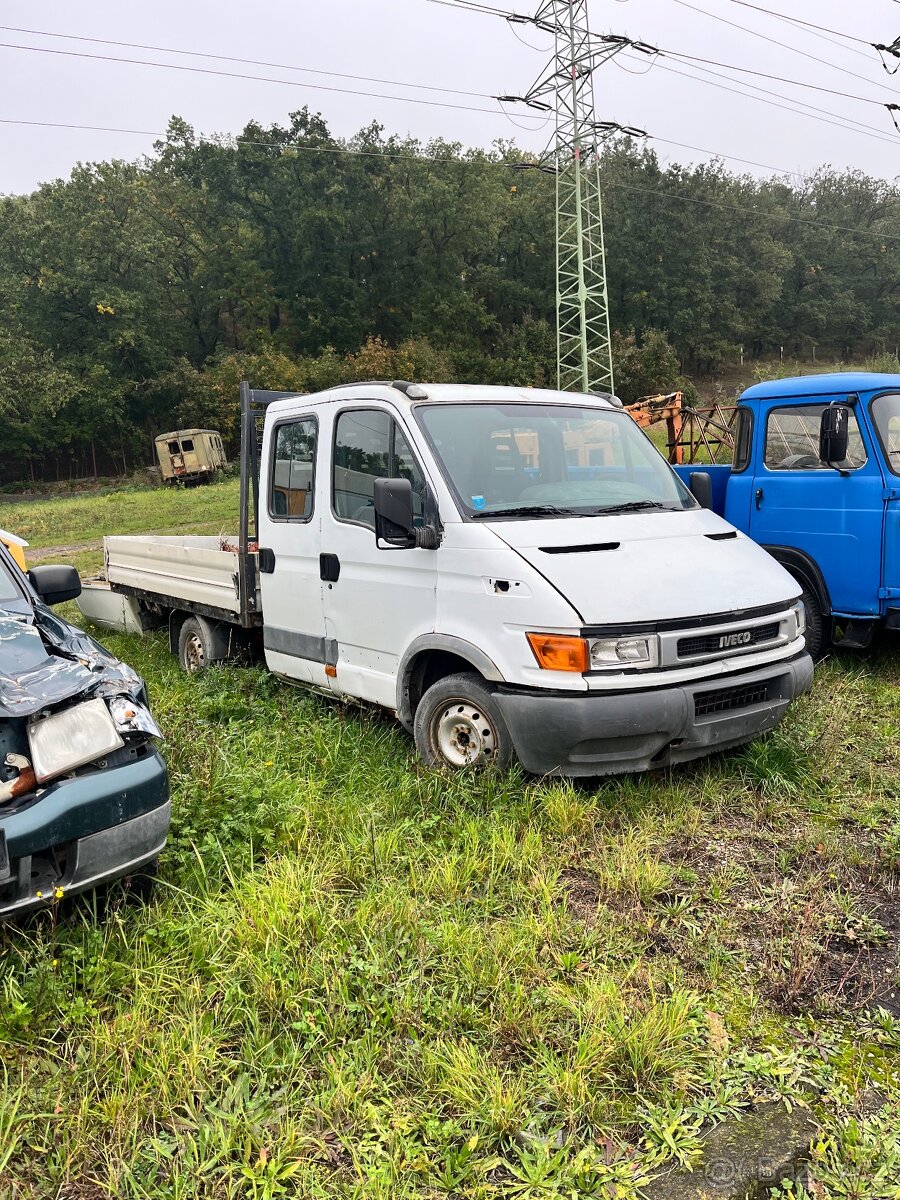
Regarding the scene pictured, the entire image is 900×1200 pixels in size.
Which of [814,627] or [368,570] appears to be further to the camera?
[814,627]

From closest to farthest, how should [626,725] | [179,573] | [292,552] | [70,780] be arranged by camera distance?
[70,780] → [626,725] → [292,552] → [179,573]

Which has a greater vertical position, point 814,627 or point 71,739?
point 71,739

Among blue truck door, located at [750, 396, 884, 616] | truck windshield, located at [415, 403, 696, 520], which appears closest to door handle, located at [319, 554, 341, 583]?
truck windshield, located at [415, 403, 696, 520]

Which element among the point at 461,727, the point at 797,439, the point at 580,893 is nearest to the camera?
the point at 580,893

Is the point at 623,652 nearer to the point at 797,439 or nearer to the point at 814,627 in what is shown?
the point at 814,627

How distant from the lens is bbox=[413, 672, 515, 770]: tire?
3.94m

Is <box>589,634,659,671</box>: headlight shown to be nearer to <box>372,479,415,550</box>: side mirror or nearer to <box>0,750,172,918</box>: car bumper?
<box>372,479,415,550</box>: side mirror

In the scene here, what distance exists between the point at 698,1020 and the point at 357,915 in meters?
1.24

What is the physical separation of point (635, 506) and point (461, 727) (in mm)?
1600

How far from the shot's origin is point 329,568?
5055 mm

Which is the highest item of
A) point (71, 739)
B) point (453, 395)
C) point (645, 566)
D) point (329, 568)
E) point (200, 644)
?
point (453, 395)

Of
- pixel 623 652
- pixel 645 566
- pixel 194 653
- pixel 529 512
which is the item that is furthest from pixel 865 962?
pixel 194 653

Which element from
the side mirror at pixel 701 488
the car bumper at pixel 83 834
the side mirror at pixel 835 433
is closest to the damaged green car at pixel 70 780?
the car bumper at pixel 83 834

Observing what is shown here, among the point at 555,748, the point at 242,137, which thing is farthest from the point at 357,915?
the point at 242,137
